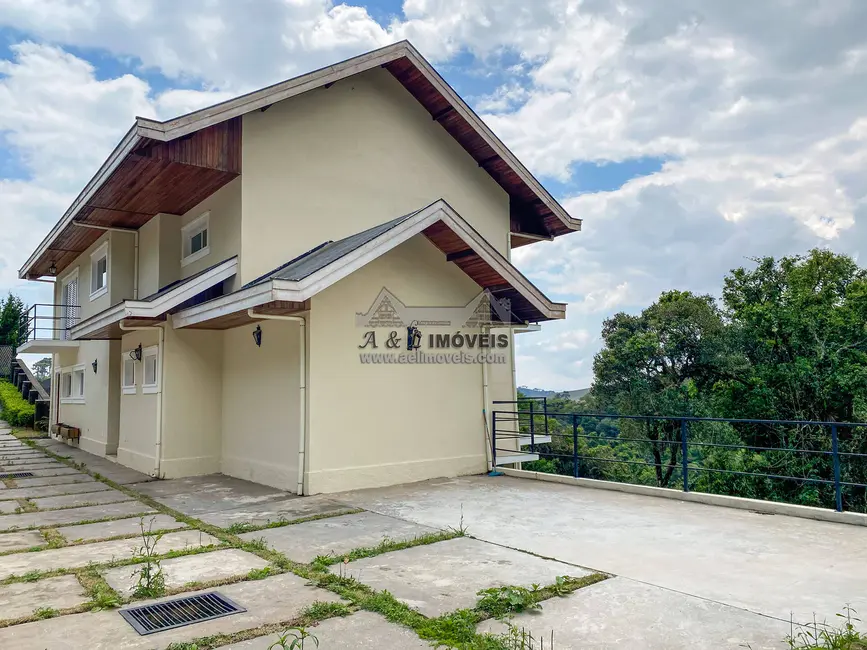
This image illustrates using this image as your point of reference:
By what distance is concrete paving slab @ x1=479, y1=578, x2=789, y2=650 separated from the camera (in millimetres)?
3516

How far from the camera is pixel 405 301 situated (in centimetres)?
988

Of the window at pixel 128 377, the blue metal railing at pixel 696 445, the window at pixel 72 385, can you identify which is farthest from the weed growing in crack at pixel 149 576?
the window at pixel 72 385

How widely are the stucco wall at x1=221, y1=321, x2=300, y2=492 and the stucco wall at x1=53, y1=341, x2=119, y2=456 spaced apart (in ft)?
14.6

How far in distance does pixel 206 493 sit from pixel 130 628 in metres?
5.35

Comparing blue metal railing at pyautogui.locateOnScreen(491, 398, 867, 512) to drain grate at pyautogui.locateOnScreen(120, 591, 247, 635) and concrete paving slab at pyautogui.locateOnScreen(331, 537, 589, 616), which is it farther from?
drain grate at pyautogui.locateOnScreen(120, 591, 247, 635)

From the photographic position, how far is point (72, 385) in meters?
17.2

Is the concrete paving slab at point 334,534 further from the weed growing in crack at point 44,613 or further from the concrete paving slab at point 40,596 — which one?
the weed growing in crack at point 44,613

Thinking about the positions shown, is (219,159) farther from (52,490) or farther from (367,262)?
(52,490)

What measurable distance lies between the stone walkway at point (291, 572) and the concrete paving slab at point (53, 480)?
119 centimetres

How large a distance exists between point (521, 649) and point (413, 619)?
2.74 feet

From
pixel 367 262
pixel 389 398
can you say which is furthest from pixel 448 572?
pixel 389 398

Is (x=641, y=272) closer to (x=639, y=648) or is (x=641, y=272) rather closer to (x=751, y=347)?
(x=751, y=347)

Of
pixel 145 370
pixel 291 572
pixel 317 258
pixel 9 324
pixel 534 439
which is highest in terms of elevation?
pixel 9 324

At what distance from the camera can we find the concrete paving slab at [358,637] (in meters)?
3.52
